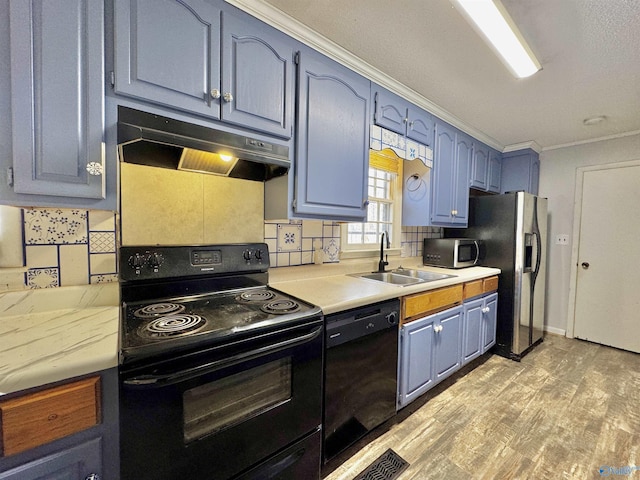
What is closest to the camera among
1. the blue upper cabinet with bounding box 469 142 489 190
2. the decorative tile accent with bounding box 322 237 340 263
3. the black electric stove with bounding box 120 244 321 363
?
the black electric stove with bounding box 120 244 321 363

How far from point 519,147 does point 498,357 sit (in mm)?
2420

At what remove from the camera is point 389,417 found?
168cm

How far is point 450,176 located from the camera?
258cm

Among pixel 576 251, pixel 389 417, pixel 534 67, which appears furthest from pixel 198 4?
pixel 576 251

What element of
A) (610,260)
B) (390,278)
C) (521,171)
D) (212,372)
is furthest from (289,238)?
(610,260)

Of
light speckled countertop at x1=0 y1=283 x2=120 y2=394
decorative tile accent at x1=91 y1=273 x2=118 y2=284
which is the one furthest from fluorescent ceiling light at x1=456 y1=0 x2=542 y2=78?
decorative tile accent at x1=91 y1=273 x2=118 y2=284

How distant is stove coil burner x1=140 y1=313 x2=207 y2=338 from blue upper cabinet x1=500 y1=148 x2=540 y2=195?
3.74 meters

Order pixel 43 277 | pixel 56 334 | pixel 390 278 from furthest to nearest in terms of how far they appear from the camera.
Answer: pixel 390 278 < pixel 43 277 < pixel 56 334

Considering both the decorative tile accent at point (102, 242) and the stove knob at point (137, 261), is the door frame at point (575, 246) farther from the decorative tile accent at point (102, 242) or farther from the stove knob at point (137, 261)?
the decorative tile accent at point (102, 242)

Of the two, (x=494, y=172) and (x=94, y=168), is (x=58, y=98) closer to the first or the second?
(x=94, y=168)

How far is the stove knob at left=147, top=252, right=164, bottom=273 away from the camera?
1.25 m

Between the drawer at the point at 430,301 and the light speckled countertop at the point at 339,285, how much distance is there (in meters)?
0.05

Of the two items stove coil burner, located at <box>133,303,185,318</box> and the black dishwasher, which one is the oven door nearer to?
the black dishwasher

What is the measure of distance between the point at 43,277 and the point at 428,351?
2.16 metres
